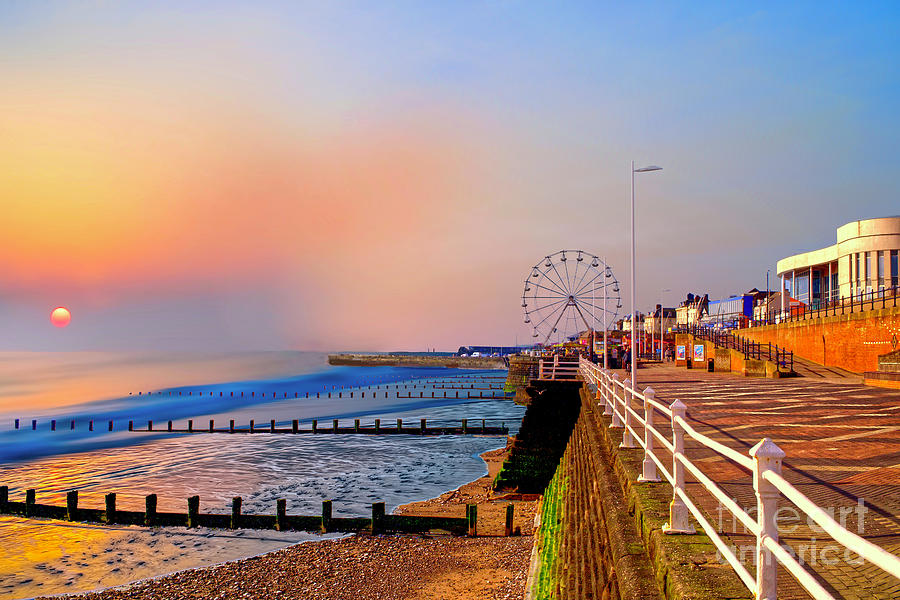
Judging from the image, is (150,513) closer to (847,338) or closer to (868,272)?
(847,338)

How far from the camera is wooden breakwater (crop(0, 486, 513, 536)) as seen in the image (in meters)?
20.4

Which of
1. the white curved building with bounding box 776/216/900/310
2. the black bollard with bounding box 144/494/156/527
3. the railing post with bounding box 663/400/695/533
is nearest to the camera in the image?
the railing post with bounding box 663/400/695/533

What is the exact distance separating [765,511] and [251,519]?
22.8 metres

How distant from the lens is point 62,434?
5494 centimetres

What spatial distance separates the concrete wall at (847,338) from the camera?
22.8 m

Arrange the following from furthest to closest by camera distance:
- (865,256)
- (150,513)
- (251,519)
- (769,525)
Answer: (865,256) → (150,513) → (251,519) → (769,525)

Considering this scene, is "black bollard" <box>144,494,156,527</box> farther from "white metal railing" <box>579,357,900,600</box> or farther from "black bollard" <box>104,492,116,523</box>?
"white metal railing" <box>579,357,900,600</box>

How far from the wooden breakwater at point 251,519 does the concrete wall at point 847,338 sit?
1632cm

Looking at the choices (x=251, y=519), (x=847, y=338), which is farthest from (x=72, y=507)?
(x=847, y=338)

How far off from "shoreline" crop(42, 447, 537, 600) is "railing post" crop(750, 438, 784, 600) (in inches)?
519

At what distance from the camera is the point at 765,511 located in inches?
110

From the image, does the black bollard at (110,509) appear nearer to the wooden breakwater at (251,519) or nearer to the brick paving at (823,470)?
the wooden breakwater at (251,519)

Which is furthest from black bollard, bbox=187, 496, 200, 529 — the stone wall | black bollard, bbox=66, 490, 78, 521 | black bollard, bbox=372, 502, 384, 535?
the stone wall

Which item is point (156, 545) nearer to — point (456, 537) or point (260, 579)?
point (260, 579)
